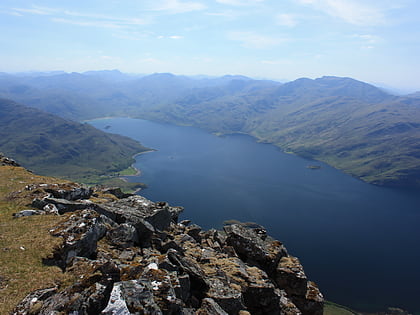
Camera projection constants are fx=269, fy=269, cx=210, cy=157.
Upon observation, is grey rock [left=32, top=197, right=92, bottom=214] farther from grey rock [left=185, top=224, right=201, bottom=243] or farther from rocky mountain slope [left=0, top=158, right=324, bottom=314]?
grey rock [left=185, top=224, right=201, bottom=243]

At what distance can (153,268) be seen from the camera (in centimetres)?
1413

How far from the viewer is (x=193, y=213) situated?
178000mm

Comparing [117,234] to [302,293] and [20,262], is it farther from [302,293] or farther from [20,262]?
[302,293]

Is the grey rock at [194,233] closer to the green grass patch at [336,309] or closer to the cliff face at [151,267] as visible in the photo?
the cliff face at [151,267]

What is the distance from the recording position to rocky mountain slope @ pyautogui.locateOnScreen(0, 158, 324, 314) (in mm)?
11898

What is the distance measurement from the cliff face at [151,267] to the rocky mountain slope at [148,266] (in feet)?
0.15

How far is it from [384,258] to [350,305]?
51.8 m

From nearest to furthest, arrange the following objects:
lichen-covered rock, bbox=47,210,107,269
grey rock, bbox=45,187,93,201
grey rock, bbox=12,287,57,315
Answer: grey rock, bbox=12,287,57,315
lichen-covered rock, bbox=47,210,107,269
grey rock, bbox=45,187,93,201

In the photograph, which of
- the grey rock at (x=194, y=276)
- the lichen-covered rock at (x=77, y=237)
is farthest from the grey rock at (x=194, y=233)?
the lichen-covered rock at (x=77, y=237)

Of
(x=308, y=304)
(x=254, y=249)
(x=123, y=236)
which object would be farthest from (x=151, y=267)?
(x=308, y=304)

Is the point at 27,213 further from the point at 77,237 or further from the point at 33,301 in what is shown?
the point at 33,301

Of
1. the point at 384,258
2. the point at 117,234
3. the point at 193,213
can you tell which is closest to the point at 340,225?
the point at 384,258

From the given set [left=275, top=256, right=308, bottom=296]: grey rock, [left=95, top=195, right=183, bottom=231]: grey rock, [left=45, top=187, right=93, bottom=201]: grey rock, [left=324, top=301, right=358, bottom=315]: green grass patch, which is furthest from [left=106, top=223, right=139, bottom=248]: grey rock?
[left=324, top=301, right=358, bottom=315]: green grass patch

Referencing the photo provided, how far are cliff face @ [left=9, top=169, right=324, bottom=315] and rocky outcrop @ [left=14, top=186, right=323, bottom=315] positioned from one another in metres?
0.04
